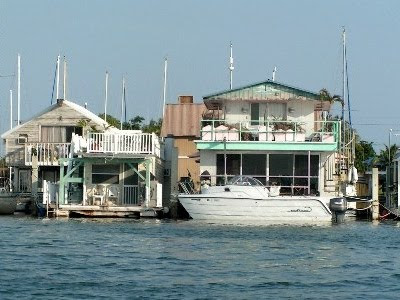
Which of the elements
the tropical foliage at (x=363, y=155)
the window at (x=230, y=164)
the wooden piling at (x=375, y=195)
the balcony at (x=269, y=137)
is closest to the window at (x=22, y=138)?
the balcony at (x=269, y=137)

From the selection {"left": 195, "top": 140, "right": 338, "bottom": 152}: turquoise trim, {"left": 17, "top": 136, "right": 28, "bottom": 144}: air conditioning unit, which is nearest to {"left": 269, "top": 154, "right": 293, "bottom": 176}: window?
{"left": 195, "top": 140, "right": 338, "bottom": 152}: turquoise trim

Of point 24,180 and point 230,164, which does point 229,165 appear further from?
point 24,180

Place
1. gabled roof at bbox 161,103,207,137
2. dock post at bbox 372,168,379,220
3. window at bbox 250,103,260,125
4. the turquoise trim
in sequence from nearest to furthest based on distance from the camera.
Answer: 1. the turquoise trim
2. window at bbox 250,103,260,125
3. dock post at bbox 372,168,379,220
4. gabled roof at bbox 161,103,207,137

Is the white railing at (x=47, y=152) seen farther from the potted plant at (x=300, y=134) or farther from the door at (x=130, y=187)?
the potted plant at (x=300, y=134)

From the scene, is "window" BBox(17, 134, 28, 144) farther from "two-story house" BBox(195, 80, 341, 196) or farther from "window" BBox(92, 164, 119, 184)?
"two-story house" BBox(195, 80, 341, 196)

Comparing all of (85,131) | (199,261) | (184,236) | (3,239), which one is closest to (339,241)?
(184,236)

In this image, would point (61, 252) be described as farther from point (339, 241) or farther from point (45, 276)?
point (339, 241)

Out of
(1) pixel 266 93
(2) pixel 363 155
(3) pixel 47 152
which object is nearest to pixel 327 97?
A: (1) pixel 266 93

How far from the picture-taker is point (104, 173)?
52875 mm

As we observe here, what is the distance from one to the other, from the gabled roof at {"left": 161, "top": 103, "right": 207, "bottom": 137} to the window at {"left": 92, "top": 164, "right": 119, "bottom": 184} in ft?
45.5

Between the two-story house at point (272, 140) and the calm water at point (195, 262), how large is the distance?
5.26 m

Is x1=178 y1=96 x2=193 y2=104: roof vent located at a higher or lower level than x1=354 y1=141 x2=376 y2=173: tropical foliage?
higher

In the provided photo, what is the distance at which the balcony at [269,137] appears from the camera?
4922 cm

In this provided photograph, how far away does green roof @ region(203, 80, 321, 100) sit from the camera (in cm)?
5162
